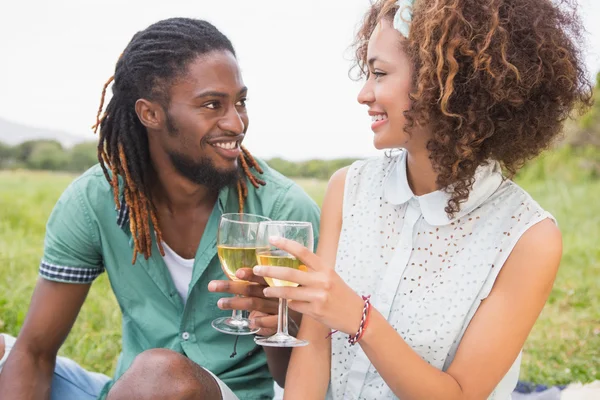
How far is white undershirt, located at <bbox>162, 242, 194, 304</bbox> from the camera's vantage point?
3.40m

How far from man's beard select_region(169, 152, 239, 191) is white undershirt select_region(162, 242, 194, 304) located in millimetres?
365

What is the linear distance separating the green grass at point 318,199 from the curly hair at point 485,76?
991 mm

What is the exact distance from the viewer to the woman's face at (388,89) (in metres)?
2.55

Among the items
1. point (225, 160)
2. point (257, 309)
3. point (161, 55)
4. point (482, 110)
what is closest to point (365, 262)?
point (257, 309)

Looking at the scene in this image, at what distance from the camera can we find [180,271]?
3422mm

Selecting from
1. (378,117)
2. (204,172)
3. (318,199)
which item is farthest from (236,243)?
(318,199)

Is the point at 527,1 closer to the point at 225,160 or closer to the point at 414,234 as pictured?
the point at 414,234

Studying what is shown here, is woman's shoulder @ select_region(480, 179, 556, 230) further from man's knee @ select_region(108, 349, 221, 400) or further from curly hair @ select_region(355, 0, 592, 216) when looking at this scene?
man's knee @ select_region(108, 349, 221, 400)

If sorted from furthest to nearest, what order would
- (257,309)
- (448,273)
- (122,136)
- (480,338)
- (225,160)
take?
(122,136) < (225,160) < (257,309) < (448,273) < (480,338)

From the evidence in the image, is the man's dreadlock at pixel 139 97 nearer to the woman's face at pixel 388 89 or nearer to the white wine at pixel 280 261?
the woman's face at pixel 388 89

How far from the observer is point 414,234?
2.70m

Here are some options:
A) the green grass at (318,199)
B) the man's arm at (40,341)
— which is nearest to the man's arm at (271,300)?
the man's arm at (40,341)

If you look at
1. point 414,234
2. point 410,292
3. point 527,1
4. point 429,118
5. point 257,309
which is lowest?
point 257,309

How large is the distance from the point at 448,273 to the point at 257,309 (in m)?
0.74
